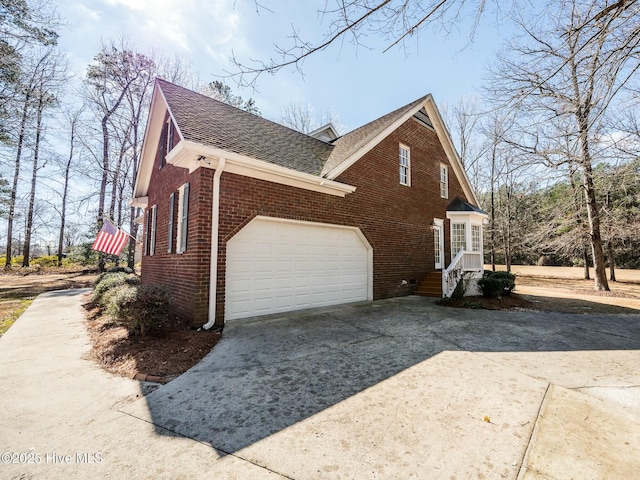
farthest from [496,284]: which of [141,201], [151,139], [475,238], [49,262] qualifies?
[49,262]

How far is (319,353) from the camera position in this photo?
461cm

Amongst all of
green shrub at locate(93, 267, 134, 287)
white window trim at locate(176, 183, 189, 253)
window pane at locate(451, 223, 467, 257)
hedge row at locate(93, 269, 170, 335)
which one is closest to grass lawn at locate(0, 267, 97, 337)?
green shrub at locate(93, 267, 134, 287)

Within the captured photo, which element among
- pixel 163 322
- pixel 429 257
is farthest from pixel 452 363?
pixel 429 257

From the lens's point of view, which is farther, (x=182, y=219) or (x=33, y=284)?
(x=33, y=284)

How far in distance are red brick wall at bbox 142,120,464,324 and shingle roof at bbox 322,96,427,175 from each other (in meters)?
0.47

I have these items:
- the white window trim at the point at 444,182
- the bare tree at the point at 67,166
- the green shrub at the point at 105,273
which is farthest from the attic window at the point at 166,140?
the bare tree at the point at 67,166

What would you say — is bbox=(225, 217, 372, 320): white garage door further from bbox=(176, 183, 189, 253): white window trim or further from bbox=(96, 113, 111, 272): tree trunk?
bbox=(96, 113, 111, 272): tree trunk

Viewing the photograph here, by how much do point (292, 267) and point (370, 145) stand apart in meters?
5.25

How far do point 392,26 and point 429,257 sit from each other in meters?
10.2

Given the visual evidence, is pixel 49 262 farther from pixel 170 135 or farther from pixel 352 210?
pixel 352 210

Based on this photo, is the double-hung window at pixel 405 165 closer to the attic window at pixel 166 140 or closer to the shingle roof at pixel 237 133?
the shingle roof at pixel 237 133

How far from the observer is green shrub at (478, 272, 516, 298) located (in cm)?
1023

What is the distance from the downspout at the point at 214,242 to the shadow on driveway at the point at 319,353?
549 millimetres

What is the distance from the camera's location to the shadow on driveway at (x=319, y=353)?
2869 mm
